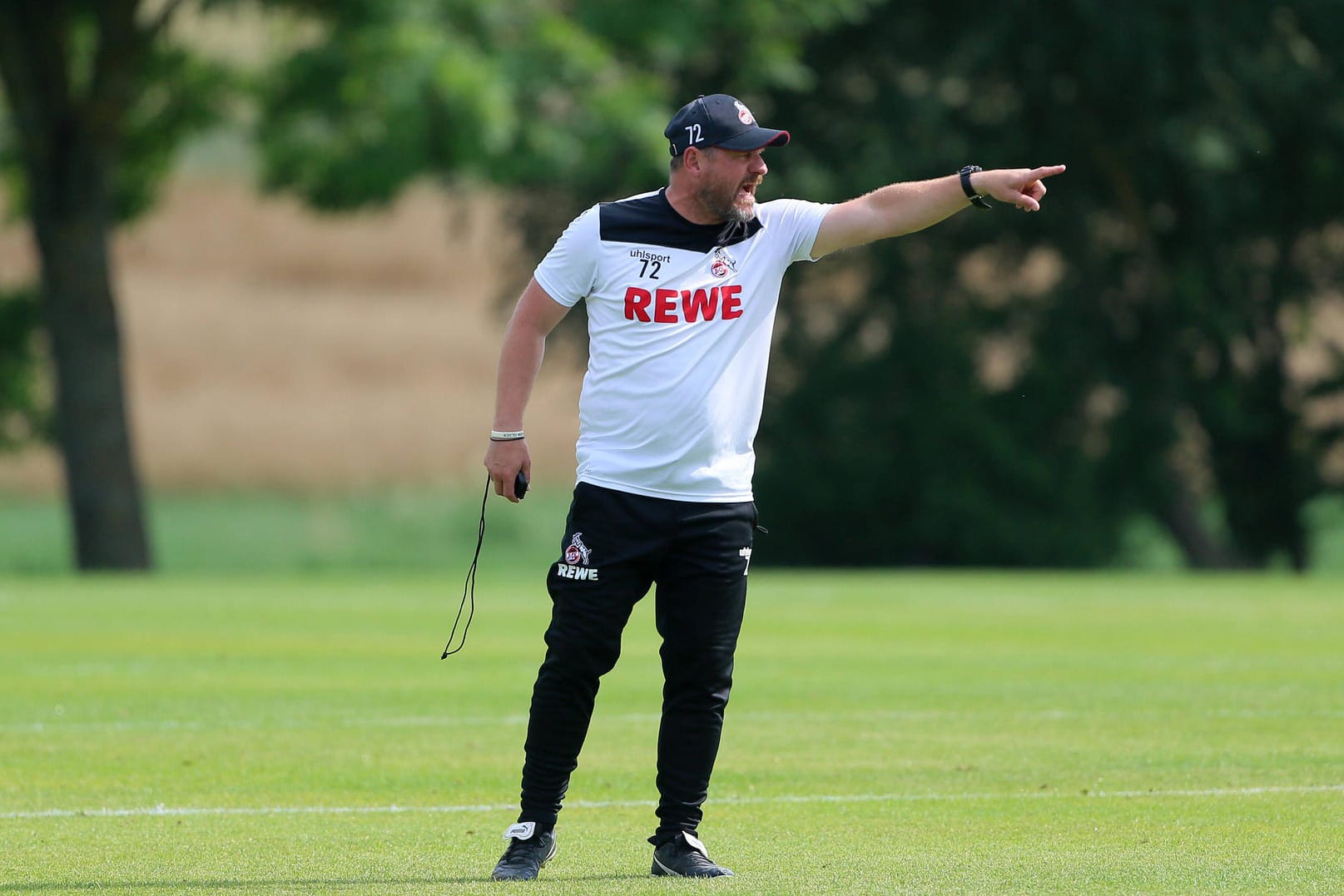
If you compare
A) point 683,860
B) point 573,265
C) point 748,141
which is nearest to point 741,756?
point 683,860

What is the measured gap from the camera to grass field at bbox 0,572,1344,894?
254 inches

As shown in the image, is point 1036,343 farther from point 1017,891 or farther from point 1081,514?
point 1017,891

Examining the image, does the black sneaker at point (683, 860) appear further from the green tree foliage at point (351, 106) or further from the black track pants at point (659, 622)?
the green tree foliage at point (351, 106)

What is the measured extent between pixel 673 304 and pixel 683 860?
63.6 inches

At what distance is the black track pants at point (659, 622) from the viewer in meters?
6.42

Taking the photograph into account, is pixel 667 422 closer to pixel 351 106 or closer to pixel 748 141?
pixel 748 141

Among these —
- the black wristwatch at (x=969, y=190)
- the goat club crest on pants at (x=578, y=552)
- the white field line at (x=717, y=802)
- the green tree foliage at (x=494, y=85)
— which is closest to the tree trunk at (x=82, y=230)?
the green tree foliage at (x=494, y=85)

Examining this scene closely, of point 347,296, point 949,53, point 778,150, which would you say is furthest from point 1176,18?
point 347,296

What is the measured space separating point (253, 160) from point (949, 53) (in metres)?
9.91

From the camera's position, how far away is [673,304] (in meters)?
6.43

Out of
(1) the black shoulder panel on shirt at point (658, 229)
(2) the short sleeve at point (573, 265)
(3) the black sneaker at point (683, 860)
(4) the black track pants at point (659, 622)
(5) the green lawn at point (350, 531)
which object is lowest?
(5) the green lawn at point (350, 531)

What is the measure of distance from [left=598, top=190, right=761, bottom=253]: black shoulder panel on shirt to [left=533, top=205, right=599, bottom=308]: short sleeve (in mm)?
42

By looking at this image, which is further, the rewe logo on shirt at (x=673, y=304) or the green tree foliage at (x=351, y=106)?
the green tree foliage at (x=351, y=106)

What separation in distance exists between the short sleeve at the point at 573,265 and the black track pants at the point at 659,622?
1.88 ft
